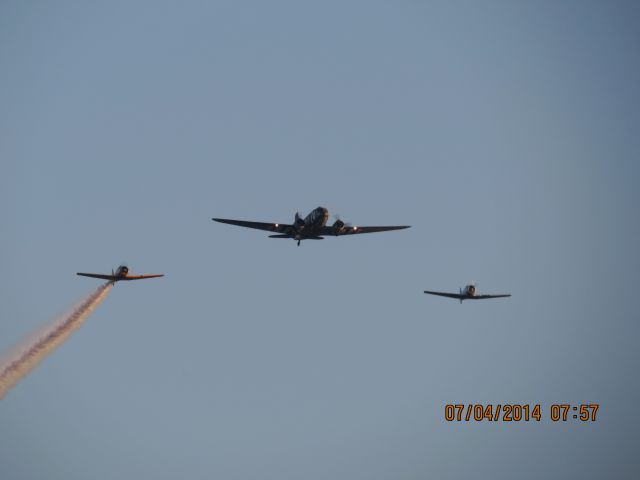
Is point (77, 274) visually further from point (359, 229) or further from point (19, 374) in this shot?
point (359, 229)

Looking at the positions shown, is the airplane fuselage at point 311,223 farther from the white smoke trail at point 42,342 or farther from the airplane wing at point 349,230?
the white smoke trail at point 42,342

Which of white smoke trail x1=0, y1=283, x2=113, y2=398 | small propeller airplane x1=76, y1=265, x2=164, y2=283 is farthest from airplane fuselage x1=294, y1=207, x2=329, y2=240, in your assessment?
white smoke trail x1=0, y1=283, x2=113, y2=398

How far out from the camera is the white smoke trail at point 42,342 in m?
89.1

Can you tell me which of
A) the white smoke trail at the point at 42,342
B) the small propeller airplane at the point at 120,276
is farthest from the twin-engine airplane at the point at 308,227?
the white smoke trail at the point at 42,342

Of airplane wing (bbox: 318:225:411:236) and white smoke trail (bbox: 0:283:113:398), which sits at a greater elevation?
airplane wing (bbox: 318:225:411:236)

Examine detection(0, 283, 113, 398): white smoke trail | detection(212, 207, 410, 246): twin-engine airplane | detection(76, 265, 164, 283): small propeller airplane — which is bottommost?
detection(0, 283, 113, 398): white smoke trail

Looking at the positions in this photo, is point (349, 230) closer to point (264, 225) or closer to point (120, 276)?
point (264, 225)

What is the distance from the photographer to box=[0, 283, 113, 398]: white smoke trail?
8912 cm

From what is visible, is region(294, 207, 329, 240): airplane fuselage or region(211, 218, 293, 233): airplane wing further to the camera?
region(211, 218, 293, 233): airplane wing

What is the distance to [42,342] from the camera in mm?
94250

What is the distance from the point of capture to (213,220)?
88.2 meters

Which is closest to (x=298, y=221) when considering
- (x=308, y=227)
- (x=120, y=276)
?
(x=308, y=227)

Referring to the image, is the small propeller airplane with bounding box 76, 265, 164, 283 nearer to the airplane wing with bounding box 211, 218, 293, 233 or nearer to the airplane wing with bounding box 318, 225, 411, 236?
the airplane wing with bounding box 211, 218, 293, 233

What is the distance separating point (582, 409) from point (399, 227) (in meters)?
46.1
